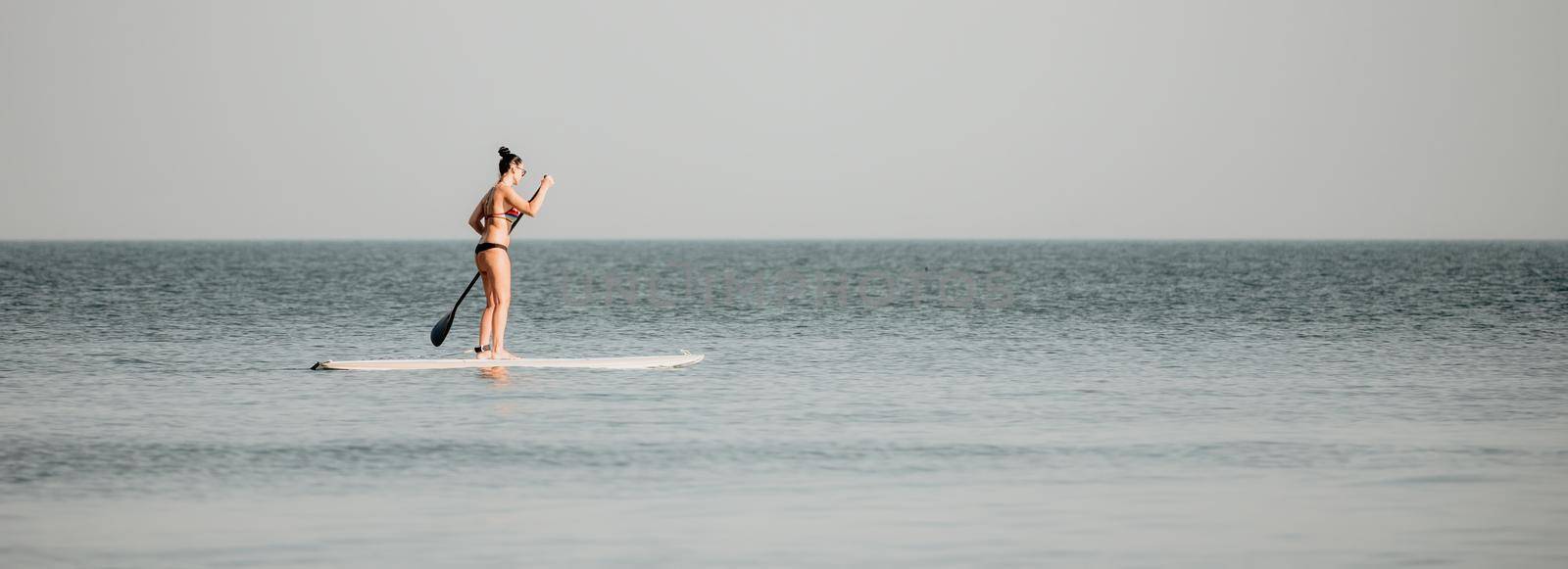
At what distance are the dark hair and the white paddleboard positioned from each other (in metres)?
2.02

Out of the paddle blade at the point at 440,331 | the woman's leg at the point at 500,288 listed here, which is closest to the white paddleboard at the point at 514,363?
the woman's leg at the point at 500,288

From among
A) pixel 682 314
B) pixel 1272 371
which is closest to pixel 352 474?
pixel 1272 371

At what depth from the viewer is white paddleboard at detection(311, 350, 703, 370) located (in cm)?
1742

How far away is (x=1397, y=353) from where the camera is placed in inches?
885

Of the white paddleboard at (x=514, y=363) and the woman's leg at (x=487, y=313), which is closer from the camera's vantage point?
the woman's leg at (x=487, y=313)

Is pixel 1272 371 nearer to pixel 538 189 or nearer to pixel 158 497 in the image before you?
pixel 538 189

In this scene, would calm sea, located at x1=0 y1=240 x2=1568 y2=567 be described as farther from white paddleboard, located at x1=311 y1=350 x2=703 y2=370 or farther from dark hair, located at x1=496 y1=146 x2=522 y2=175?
Result: dark hair, located at x1=496 y1=146 x2=522 y2=175

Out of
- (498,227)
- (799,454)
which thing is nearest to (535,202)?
(498,227)

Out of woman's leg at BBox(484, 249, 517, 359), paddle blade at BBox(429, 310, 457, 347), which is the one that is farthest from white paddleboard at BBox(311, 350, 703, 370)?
paddle blade at BBox(429, 310, 457, 347)

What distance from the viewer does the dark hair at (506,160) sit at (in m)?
17.1

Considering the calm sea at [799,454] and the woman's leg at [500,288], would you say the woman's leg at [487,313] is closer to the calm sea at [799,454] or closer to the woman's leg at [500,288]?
the woman's leg at [500,288]

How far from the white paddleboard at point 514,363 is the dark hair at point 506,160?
2.02m

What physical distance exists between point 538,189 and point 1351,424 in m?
7.83

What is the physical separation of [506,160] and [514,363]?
216 cm
